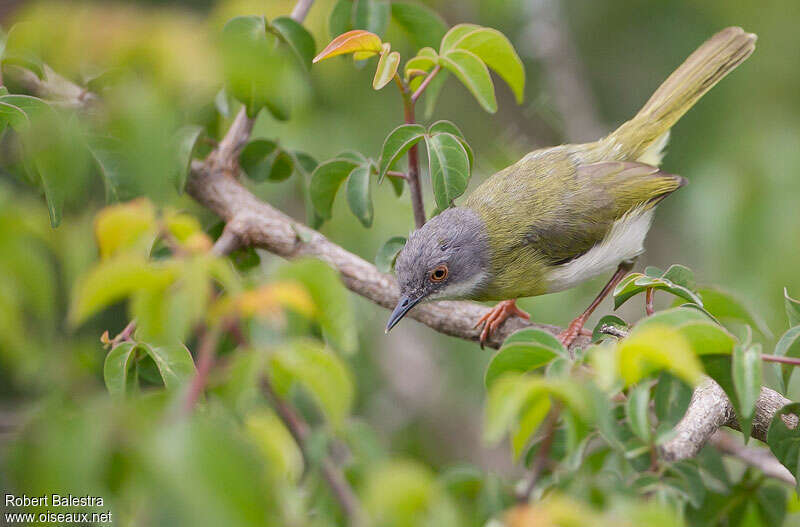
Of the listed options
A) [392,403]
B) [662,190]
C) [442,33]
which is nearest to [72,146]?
[442,33]

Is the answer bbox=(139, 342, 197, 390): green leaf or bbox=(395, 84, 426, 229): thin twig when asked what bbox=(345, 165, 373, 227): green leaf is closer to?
bbox=(395, 84, 426, 229): thin twig

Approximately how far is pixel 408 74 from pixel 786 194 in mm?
2870

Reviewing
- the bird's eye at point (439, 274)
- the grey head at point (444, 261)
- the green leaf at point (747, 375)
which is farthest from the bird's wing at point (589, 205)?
the green leaf at point (747, 375)

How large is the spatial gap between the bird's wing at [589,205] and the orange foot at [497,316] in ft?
0.93

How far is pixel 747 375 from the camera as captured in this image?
5.17 ft

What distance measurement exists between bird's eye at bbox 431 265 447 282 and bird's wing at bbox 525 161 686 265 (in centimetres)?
46

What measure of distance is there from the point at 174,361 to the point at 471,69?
125 centimetres

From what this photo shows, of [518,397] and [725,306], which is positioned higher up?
[518,397]

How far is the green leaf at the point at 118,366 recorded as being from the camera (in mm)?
1998

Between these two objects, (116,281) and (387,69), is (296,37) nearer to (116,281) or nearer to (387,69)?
(387,69)

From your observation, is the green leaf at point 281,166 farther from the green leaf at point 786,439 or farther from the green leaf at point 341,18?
the green leaf at point 786,439

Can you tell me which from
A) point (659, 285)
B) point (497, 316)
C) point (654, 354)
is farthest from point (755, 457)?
point (654, 354)

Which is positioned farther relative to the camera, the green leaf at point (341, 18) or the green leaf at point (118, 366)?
the green leaf at point (341, 18)

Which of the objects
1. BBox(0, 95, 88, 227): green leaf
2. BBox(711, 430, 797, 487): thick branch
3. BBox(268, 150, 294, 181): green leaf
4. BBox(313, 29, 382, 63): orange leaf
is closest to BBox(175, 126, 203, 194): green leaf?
BBox(268, 150, 294, 181): green leaf
